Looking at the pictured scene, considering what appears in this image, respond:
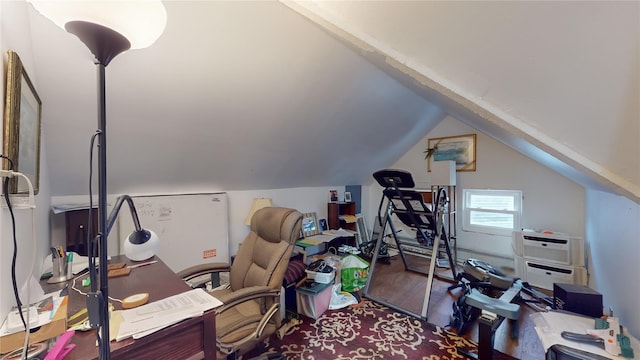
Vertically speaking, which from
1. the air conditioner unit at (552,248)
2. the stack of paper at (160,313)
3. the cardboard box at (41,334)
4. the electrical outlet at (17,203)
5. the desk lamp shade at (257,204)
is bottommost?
the air conditioner unit at (552,248)

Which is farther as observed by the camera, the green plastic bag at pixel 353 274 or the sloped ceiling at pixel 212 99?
the green plastic bag at pixel 353 274

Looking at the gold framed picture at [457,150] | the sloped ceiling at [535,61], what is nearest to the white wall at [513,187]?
the gold framed picture at [457,150]

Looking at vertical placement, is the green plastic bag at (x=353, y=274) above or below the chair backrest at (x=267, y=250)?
below

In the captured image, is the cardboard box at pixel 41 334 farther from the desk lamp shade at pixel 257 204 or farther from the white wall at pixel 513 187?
the white wall at pixel 513 187

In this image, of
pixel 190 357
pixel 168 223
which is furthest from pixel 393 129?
pixel 190 357

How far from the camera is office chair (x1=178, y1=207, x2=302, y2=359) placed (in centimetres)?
131

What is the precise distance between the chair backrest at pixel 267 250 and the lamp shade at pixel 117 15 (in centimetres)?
128

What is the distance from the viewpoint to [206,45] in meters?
1.48

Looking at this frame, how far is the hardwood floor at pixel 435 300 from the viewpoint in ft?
6.57

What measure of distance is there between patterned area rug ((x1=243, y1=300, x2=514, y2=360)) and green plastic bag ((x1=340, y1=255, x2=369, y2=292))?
17.2 inches

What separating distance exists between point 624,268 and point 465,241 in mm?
2396

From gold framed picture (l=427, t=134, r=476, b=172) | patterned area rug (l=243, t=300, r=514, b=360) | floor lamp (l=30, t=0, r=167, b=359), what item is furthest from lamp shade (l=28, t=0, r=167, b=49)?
gold framed picture (l=427, t=134, r=476, b=172)

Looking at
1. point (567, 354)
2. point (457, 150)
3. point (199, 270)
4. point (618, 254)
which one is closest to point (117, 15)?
point (199, 270)

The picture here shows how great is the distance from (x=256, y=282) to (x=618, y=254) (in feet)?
8.21
